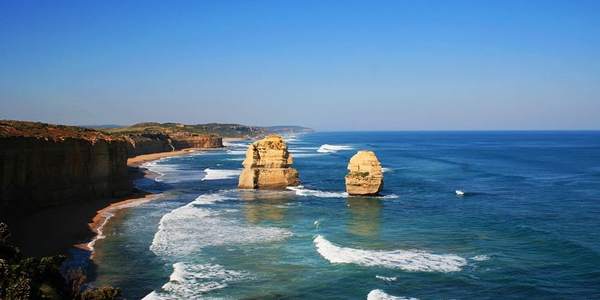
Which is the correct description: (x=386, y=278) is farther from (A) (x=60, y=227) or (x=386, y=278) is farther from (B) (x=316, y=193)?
(B) (x=316, y=193)

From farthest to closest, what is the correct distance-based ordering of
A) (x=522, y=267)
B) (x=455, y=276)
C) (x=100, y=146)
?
(x=100, y=146)
(x=522, y=267)
(x=455, y=276)

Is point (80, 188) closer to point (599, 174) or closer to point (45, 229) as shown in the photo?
point (45, 229)

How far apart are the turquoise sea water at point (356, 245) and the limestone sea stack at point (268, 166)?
2.03 meters

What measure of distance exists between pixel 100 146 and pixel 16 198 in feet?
38.0

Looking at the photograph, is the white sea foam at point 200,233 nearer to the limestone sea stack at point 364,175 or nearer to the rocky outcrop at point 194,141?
the limestone sea stack at point 364,175

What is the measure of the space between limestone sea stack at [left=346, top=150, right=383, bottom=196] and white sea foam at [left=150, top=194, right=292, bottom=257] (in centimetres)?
1360

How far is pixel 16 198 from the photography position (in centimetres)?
3384

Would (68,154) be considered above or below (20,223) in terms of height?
above

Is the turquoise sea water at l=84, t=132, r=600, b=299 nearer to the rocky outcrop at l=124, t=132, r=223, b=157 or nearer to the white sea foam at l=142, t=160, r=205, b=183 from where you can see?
the white sea foam at l=142, t=160, r=205, b=183

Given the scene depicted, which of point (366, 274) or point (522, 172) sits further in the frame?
point (522, 172)

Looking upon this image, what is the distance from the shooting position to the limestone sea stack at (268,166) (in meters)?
52.2

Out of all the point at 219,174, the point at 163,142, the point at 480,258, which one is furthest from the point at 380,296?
the point at 163,142

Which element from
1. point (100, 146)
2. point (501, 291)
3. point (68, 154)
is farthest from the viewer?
point (100, 146)

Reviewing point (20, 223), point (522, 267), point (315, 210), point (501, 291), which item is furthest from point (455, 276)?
point (20, 223)
